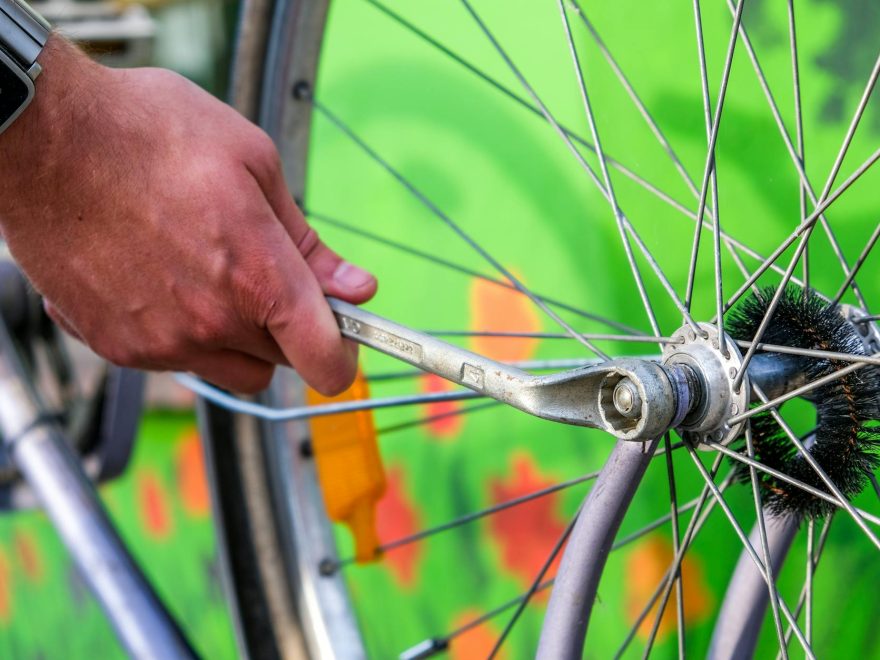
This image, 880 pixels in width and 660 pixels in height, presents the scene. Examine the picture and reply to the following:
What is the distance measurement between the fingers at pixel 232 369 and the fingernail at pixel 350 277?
0.08m

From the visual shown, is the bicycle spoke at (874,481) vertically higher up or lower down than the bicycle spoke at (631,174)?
lower down

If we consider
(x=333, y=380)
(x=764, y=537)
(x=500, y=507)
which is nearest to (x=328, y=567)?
(x=500, y=507)

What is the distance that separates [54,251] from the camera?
0.57m

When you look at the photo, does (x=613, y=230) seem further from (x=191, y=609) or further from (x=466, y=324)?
(x=191, y=609)

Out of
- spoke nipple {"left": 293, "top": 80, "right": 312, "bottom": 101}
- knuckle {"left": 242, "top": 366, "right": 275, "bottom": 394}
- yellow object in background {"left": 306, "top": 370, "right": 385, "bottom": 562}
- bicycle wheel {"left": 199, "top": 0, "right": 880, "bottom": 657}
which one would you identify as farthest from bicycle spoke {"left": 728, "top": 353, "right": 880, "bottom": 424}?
spoke nipple {"left": 293, "top": 80, "right": 312, "bottom": 101}

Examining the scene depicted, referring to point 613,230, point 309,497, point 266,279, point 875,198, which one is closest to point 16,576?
point 309,497

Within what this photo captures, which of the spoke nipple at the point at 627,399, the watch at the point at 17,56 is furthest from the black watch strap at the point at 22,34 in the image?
the spoke nipple at the point at 627,399

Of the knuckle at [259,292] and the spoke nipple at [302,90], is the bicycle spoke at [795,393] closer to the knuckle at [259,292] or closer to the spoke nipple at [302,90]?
the knuckle at [259,292]

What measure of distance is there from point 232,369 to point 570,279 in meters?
0.39

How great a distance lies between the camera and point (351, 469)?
0.86 m

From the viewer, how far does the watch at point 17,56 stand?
53 centimetres

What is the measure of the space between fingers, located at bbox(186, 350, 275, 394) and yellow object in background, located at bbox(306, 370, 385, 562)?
20 centimetres

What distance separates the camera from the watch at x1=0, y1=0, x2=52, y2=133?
530mm

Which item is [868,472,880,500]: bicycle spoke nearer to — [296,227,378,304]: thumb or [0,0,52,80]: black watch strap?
[296,227,378,304]: thumb
